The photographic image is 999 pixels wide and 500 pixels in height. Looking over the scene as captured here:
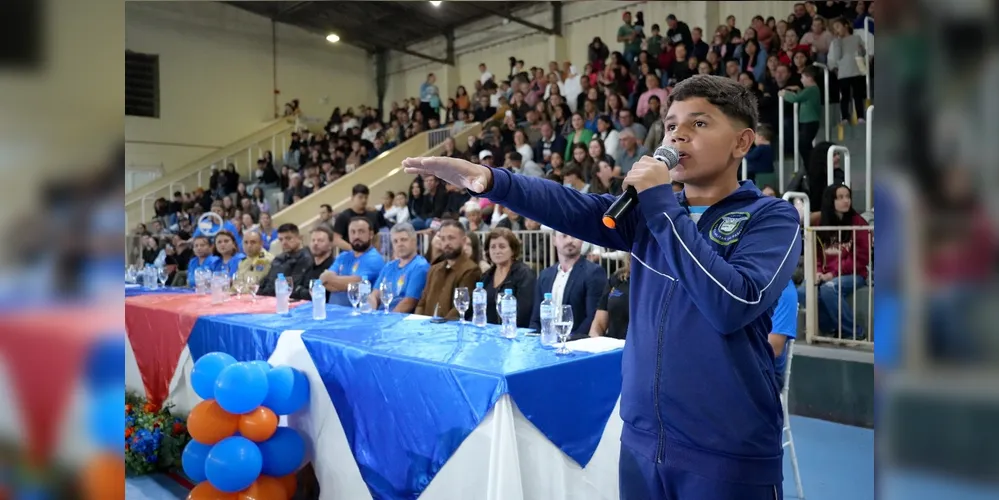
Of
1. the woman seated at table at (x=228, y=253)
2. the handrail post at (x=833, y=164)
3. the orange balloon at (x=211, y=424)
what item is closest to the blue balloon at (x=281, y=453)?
the orange balloon at (x=211, y=424)

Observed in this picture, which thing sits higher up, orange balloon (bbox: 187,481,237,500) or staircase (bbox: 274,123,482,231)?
staircase (bbox: 274,123,482,231)

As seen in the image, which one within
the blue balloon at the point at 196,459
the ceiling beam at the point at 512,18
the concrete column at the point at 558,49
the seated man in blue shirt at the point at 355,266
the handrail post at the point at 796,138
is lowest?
the blue balloon at the point at 196,459

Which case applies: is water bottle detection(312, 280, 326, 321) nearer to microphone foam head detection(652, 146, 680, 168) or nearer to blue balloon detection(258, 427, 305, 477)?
blue balloon detection(258, 427, 305, 477)

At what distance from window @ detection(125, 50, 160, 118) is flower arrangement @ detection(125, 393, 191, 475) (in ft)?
37.2

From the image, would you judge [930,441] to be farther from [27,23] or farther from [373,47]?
[373,47]

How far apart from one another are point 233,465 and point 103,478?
237cm

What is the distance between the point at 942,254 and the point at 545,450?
6.44ft

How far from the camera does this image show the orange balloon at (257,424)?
8.48 ft

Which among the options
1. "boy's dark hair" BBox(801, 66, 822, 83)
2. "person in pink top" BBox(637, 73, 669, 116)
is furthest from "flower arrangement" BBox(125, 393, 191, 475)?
"person in pink top" BBox(637, 73, 669, 116)

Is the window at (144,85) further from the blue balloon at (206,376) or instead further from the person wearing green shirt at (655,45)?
the blue balloon at (206,376)

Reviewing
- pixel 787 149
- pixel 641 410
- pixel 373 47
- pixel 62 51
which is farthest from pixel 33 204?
pixel 373 47

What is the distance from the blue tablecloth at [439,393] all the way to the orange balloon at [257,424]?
25 cm

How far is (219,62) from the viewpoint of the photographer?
48.3 ft

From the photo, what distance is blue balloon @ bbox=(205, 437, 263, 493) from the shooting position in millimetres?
2500
